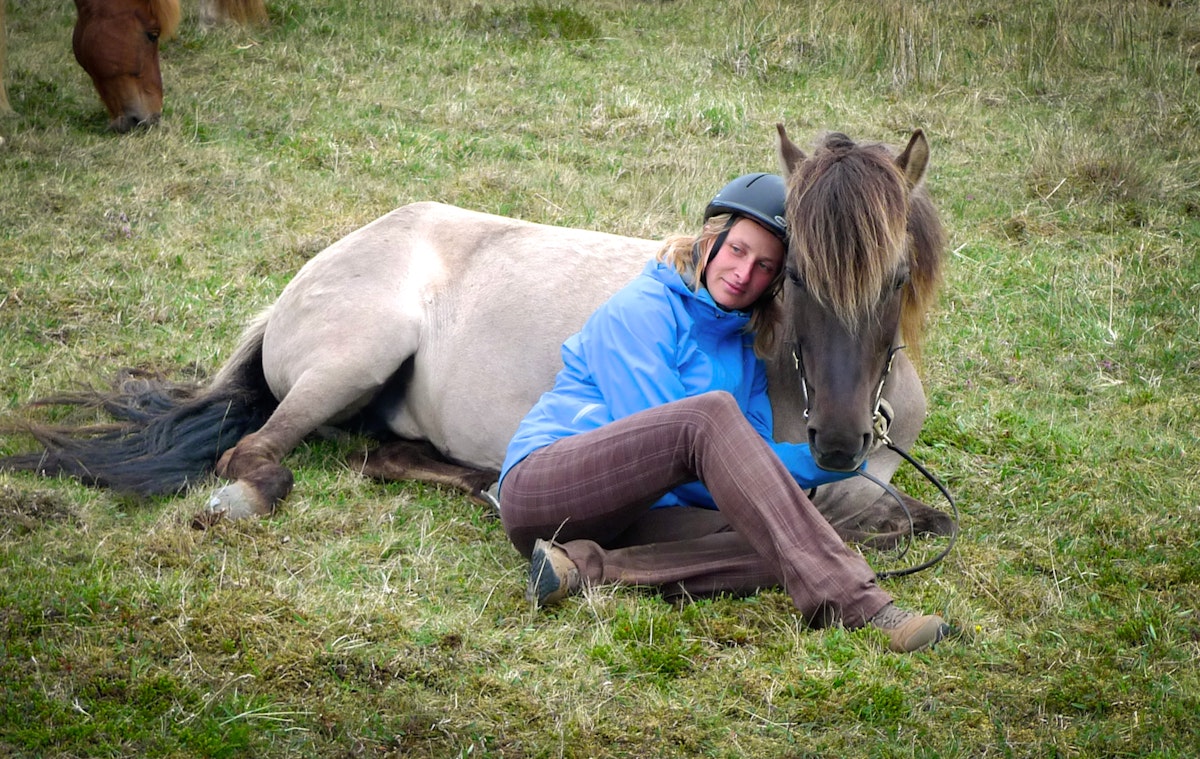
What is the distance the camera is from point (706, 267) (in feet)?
12.2

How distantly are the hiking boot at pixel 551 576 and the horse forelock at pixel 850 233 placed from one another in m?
1.13

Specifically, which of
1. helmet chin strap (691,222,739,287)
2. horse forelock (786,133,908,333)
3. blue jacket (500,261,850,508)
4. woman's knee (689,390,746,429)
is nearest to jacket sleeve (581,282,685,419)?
blue jacket (500,261,850,508)

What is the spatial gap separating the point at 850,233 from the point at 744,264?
44 cm

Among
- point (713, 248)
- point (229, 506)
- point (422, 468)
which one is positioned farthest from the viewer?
point (422, 468)

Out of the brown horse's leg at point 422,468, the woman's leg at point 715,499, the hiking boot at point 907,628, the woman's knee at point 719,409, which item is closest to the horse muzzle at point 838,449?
the woman's leg at point 715,499

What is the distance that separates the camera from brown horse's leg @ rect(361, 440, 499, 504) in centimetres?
459

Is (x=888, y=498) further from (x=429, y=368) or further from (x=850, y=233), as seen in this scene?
(x=429, y=368)

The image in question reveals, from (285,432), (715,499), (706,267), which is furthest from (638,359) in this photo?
(285,432)

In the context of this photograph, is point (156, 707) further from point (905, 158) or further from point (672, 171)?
point (672, 171)

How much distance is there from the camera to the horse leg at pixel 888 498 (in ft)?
13.4

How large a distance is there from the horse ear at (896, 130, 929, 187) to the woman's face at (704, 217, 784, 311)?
46 centimetres

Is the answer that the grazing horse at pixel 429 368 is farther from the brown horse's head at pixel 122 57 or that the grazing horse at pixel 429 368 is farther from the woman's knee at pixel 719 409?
the brown horse's head at pixel 122 57

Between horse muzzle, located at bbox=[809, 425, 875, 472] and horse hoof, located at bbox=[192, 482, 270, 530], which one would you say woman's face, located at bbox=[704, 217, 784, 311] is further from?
horse hoof, located at bbox=[192, 482, 270, 530]

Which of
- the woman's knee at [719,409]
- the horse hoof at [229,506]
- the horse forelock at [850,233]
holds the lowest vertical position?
the horse hoof at [229,506]
